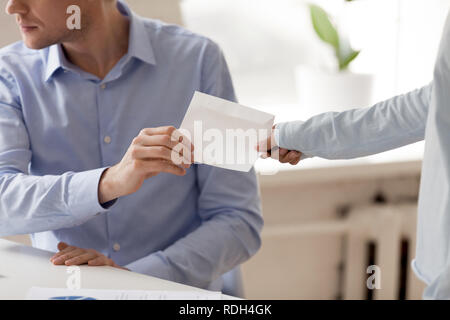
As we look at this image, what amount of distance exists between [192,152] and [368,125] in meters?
0.25

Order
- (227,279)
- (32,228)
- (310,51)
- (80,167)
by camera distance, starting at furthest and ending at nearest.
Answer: (310,51) → (227,279) → (80,167) → (32,228)

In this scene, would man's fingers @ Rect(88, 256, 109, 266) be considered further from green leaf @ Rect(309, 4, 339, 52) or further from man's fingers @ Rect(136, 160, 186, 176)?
green leaf @ Rect(309, 4, 339, 52)

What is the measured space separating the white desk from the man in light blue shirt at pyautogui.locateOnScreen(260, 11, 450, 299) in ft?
0.88

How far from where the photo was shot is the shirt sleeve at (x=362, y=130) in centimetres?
86

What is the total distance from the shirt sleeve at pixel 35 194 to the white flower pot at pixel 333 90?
88 centimetres

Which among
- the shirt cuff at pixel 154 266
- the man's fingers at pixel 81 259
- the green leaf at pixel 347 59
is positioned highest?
the green leaf at pixel 347 59

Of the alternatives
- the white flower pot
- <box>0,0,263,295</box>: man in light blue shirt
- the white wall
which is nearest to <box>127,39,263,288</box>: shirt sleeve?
<box>0,0,263,295</box>: man in light blue shirt

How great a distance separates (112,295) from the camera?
783 millimetres

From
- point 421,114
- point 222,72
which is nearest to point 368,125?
point 421,114

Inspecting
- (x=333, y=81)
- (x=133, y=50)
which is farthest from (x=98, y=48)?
(x=333, y=81)

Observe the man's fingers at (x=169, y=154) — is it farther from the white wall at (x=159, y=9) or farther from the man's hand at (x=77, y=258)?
the white wall at (x=159, y=9)

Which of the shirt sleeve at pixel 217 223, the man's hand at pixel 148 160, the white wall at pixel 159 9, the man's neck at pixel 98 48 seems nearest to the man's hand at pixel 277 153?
the man's hand at pixel 148 160

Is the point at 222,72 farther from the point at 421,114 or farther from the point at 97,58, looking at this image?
the point at 421,114

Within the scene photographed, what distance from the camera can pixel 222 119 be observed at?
88 cm
